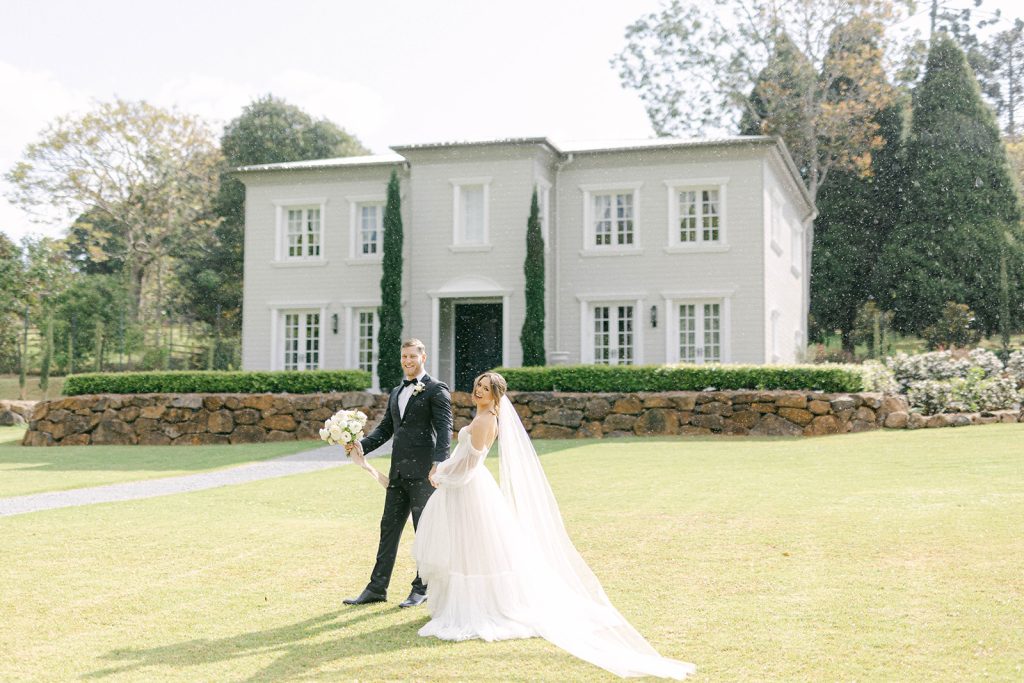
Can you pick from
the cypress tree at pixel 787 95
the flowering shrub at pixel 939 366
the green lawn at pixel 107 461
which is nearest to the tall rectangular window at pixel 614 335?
the flowering shrub at pixel 939 366

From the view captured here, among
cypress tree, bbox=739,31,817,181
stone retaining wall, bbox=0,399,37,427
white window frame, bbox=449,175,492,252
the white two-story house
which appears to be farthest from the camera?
cypress tree, bbox=739,31,817,181

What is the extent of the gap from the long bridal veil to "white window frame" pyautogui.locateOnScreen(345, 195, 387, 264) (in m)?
20.0

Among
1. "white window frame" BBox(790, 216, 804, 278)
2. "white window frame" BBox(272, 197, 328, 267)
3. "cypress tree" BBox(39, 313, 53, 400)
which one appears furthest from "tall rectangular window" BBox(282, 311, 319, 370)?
"white window frame" BBox(790, 216, 804, 278)

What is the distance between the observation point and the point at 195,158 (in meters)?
40.2

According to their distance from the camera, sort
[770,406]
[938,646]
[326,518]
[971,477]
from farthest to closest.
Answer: [770,406], [971,477], [326,518], [938,646]

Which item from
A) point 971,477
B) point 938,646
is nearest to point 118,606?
point 938,646

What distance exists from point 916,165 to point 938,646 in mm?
35544

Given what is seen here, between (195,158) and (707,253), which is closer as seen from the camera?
(707,253)

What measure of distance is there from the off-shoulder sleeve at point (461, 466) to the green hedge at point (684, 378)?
563 inches

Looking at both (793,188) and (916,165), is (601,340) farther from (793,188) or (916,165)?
(916,165)

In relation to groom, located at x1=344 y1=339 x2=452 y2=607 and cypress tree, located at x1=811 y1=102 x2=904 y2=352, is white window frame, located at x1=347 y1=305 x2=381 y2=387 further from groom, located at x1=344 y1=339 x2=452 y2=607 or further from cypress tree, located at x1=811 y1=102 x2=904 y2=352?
cypress tree, located at x1=811 y1=102 x2=904 y2=352

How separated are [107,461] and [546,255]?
453 inches

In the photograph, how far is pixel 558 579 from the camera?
6.55m

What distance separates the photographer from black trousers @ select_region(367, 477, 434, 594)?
23.0 ft
